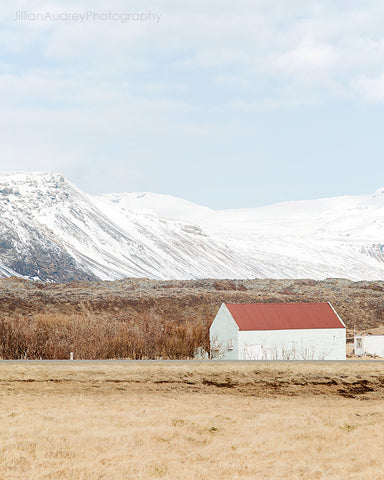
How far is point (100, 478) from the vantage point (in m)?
20.8

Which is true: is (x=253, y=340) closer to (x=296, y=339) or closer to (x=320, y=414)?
(x=296, y=339)

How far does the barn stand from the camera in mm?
63312

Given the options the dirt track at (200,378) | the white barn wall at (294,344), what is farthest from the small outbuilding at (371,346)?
the dirt track at (200,378)

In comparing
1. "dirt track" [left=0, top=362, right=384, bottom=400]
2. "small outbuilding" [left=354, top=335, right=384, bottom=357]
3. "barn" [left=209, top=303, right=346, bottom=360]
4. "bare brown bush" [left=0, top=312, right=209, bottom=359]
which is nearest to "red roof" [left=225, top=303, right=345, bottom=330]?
"barn" [left=209, top=303, right=346, bottom=360]

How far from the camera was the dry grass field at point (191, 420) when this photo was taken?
22109 mm

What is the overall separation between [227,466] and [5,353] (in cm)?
4668

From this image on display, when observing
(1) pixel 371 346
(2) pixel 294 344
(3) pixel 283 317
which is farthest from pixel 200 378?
(1) pixel 371 346

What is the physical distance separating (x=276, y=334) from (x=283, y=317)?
2.60m

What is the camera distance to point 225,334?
65.8 m

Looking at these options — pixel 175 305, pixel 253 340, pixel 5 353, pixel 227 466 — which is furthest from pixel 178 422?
pixel 175 305

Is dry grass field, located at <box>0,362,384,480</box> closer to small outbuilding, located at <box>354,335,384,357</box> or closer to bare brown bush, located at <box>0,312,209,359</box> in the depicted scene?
bare brown bush, located at <box>0,312,209,359</box>

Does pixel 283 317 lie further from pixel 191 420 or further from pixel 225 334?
pixel 191 420

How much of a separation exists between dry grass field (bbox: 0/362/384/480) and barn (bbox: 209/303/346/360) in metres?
19.4

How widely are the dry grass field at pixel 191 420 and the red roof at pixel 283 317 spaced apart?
20.5 m
